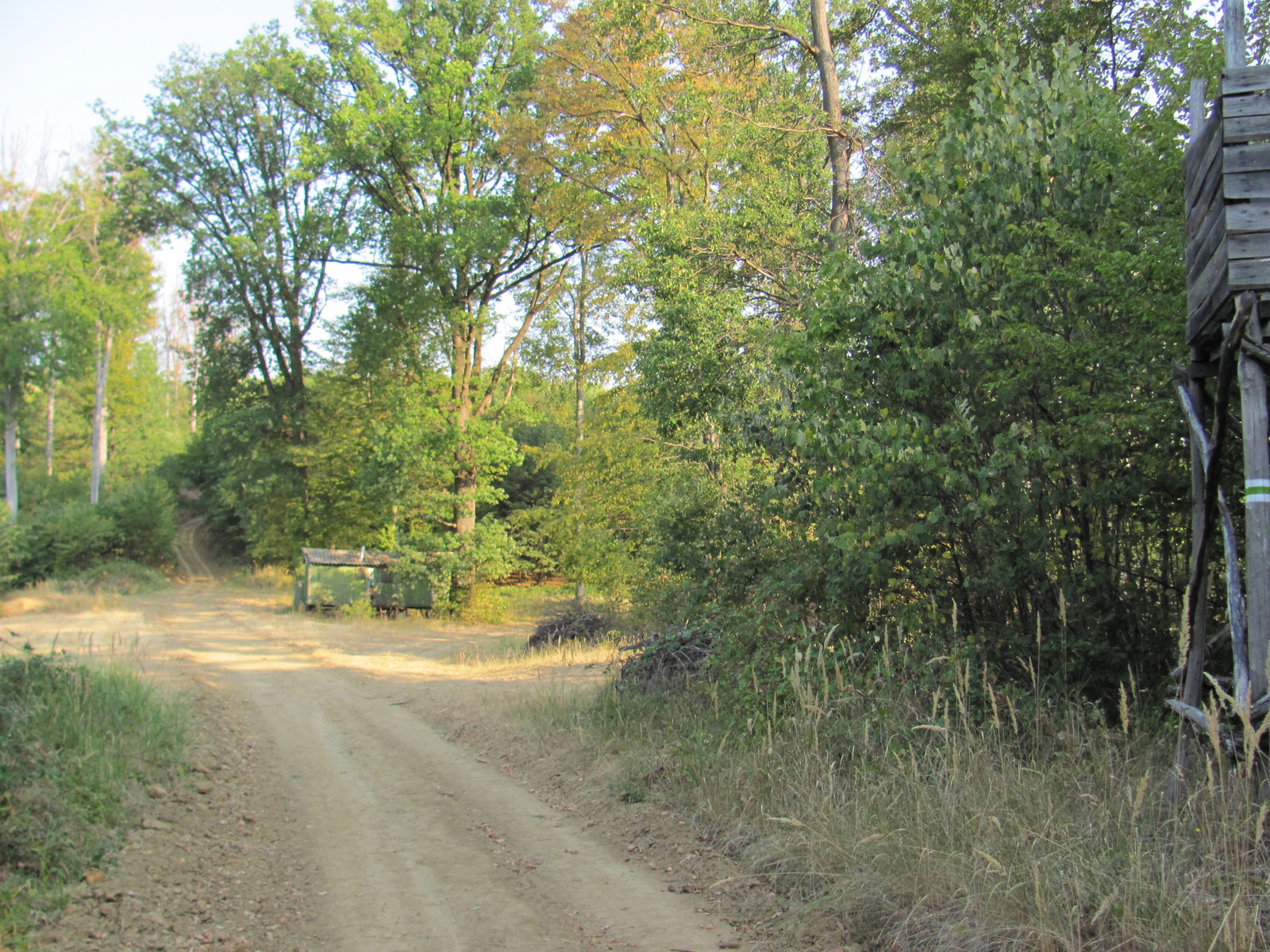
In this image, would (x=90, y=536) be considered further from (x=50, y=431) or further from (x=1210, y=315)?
(x=1210, y=315)

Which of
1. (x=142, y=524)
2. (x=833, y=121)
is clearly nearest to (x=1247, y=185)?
(x=833, y=121)

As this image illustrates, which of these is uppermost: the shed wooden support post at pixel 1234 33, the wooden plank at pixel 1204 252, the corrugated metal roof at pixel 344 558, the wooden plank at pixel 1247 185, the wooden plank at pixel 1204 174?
the shed wooden support post at pixel 1234 33

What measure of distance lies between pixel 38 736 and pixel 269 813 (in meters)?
1.78

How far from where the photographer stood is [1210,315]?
464cm

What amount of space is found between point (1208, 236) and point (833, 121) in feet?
30.2

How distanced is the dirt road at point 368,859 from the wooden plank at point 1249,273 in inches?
158

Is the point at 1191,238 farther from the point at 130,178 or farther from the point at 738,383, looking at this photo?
the point at 130,178

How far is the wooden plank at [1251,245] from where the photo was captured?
163 inches

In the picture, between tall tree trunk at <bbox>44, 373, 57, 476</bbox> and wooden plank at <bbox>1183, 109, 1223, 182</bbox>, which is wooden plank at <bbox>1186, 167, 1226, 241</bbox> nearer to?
wooden plank at <bbox>1183, 109, 1223, 182</bbox>

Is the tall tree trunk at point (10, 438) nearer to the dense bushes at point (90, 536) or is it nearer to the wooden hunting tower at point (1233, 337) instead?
the dense bushes at point (90, 536)

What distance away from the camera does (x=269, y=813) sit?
678cm

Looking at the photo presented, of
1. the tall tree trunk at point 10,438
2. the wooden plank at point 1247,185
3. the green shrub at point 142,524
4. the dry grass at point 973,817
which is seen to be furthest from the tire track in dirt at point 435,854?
the tall tree trunk at point 10,438

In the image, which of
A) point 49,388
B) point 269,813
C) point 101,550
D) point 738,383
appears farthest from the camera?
point 49,388

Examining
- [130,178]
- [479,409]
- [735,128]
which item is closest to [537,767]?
[735,128]
